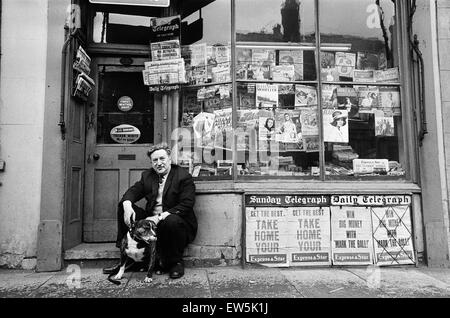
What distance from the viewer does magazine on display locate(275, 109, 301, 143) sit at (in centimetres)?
532

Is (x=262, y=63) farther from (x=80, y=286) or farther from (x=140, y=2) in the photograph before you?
(x=80, y=286)

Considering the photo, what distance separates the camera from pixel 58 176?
476 centimetres

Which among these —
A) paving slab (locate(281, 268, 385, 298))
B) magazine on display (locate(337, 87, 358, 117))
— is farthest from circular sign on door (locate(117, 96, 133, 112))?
paving slab (locate(281, 268, 385, 298))

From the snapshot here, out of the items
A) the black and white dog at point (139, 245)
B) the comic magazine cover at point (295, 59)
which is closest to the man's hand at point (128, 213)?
the black and white dog at point (139, 245)

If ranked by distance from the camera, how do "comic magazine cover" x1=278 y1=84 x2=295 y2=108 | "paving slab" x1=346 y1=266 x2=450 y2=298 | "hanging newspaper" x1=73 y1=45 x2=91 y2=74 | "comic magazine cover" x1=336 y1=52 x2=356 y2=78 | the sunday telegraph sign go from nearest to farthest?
"paving slab" x1=346 y1=266 x2=450 y2=298
the sunday telegraph sign
"hanging newspaper" x1=73 y1=45 x2=91 y2=74
"comic magazine cover" x1=278 y1=84 x2=295 y2=108
"comic magazine cover" x1=336 y1=52 x2=356 y2=78

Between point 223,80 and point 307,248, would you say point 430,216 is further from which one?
point 223,80

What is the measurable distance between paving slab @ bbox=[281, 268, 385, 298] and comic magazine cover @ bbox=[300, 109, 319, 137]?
1888 millimetres

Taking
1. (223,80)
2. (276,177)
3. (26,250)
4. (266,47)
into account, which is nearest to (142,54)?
(223,80)

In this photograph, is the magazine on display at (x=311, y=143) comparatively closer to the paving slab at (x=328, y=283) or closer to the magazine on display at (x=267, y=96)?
the magazine on display at (x=267, y=96)

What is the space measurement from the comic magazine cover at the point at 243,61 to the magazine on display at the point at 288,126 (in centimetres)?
73

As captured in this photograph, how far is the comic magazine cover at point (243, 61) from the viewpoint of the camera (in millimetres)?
5336

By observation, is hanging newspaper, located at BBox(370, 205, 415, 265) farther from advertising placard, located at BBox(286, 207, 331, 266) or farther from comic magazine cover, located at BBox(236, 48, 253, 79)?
comic magazine cover, located at BBox(236, 48, 253, 79)

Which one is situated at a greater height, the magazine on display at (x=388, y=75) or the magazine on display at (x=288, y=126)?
the magazine on display at (x=388, y=75)

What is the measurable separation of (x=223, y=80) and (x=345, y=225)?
103 inches
